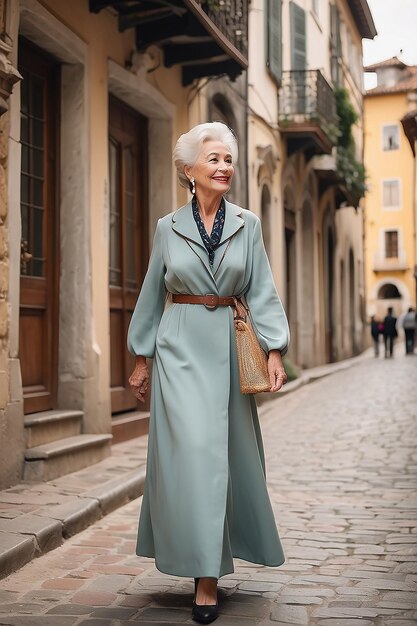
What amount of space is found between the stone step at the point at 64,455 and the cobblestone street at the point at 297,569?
2.28ft

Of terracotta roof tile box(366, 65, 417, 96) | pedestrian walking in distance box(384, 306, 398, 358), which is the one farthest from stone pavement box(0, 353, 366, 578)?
terracotta roof tile box(366, 65, 417, 96)

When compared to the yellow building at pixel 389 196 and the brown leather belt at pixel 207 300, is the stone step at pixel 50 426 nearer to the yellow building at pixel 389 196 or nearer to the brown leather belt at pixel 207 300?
the brown leather belt at pixel 207 300

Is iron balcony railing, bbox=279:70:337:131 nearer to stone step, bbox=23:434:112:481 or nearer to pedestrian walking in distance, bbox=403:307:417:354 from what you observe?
stone step, bbox=23:434:112:481

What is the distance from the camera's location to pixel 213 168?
163 inches

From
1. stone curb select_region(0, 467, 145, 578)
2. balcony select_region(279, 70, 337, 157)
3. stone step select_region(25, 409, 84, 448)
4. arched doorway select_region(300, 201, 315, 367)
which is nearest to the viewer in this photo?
stone curb select_region(0, 467, 145, 578)

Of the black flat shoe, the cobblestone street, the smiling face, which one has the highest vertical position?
the smiling face

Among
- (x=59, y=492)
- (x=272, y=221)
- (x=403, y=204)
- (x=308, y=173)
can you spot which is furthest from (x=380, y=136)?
(x=59, y=492)

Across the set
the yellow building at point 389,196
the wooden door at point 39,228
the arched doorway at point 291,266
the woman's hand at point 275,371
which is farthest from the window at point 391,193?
the woman's hand at point 275,371

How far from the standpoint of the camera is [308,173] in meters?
22.0

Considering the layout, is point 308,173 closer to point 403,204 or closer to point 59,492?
point 59,492

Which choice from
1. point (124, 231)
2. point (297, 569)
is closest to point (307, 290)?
point (124, 231)

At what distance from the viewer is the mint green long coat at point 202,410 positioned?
3.90 m

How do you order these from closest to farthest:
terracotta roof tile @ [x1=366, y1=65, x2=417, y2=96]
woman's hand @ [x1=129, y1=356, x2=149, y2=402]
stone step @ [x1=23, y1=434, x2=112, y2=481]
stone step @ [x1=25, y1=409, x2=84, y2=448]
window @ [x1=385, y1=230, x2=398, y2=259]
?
woman's hand @ [x1=129, y1=356, x2=149, y2=402] < stone step @ [x1=23, y1=434, x2=112, y2=481] < stone step @ [x1=25, y1=409, x2=84, y2=448] < terracotta roof tile @ [x1=366, y1=65, x2=417, y2=96] < window @ [x1=385, y1=230, x2=398, y2=259]

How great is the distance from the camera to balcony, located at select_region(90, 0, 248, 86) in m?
9.30
